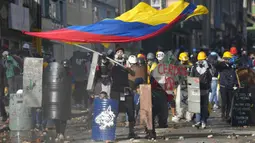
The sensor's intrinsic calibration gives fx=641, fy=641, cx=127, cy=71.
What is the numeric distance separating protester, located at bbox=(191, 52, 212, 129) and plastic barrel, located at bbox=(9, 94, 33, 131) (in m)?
4.04

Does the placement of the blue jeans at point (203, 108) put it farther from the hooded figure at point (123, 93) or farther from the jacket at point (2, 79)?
the jacket at point (2, 79)

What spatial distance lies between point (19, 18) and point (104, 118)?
1676 centimetres

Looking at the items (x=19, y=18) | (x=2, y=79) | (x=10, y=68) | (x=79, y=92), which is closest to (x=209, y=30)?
(x=19, y=18)

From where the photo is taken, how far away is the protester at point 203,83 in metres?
14.4

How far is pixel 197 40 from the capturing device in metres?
49.2

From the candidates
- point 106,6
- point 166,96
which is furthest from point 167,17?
point 106,6

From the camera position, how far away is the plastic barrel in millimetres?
12391

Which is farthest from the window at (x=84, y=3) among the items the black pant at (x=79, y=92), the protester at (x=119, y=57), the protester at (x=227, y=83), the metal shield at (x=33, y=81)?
the metal shield at (x=33, y=81)

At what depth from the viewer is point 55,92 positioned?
11.8 metres

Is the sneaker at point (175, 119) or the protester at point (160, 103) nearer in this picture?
the protester at point (160, 103)

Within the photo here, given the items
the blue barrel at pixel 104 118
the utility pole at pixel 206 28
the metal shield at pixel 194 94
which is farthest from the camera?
the utility pole at pixel 206 28

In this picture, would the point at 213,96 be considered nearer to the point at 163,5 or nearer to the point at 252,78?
the point at 252,78

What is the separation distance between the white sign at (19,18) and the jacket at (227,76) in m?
13.0

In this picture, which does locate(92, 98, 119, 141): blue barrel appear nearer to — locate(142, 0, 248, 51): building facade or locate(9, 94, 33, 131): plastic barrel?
locate(9, 94, 33, 131): plastic barrel
